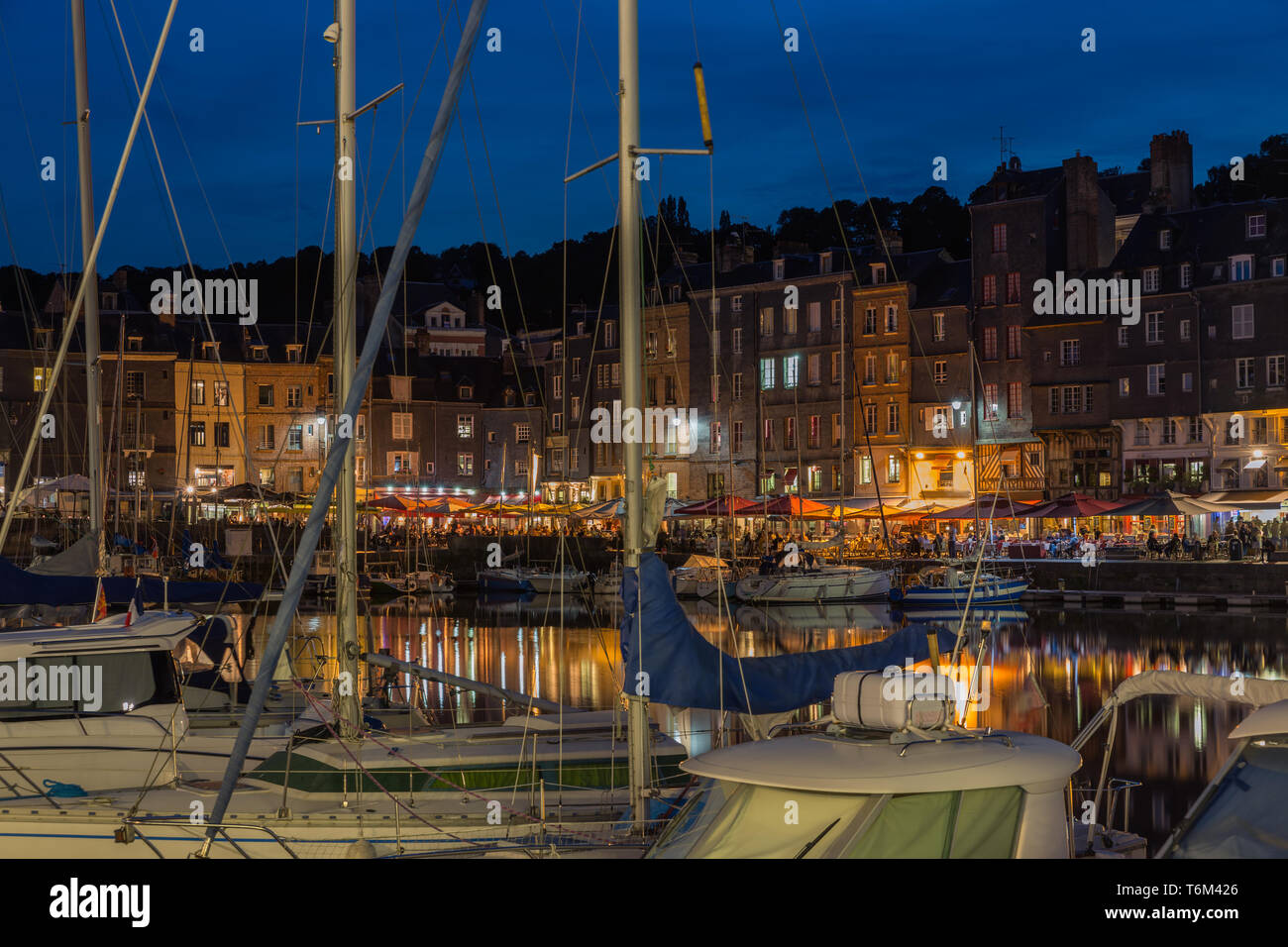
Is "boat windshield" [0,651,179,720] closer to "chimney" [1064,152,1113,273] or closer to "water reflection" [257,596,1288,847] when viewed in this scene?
"water reflection" [257,596,1288,847]

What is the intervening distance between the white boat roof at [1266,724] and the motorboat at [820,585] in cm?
4929

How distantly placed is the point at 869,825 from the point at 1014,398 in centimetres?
6677

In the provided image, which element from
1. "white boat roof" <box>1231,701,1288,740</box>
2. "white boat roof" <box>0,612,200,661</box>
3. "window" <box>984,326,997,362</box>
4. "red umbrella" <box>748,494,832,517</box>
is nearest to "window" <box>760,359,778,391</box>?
"window" <box>984,326,997,362</box>

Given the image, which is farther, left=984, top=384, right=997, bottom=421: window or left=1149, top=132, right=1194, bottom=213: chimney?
left=1149, top=132, right=1194, bottom=213: chimney

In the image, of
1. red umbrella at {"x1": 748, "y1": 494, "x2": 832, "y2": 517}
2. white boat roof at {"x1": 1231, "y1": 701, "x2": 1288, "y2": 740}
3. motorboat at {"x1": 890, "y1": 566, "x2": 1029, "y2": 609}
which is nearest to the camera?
white boat roof at {"x1": 1231, "y1": 701, "x2": 1288, "y2": 740}

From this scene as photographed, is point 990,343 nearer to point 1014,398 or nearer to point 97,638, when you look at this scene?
point 1014,398

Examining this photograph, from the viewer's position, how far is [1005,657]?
42.0 m

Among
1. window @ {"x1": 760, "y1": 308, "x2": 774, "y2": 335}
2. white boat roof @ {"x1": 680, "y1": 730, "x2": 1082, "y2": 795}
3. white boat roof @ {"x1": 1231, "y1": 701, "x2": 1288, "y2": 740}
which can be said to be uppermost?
window @ {"x1": 760, "y1": 308, "x2": 774, "y2": 335}

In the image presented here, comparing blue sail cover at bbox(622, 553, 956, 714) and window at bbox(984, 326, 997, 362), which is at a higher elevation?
window at bbox(984, 326, 997, 362)

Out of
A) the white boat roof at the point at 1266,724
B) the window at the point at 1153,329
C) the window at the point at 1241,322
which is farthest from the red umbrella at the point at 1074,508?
the white boat roof at the point at 1266,724

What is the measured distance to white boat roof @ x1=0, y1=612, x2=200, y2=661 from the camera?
1491 cm

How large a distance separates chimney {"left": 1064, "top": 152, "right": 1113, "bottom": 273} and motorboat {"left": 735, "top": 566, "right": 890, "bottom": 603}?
949 inches

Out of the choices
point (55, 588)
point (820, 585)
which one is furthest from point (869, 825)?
point (820, 585)
